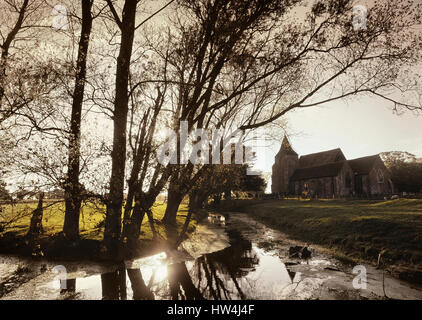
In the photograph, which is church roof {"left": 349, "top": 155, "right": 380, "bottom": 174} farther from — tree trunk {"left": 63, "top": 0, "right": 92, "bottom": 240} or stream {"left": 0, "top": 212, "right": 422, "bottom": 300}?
tree trunk {"left": 63, "top": 0, "right": 92, "bottom": 240}

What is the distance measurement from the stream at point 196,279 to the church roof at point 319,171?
51.3 m

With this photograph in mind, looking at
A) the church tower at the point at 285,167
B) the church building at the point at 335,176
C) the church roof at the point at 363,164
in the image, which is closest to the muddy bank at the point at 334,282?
the church building at the point at 335,176

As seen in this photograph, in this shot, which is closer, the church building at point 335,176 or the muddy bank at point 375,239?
the muddy bank at point 375,239

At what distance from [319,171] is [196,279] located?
60171 mm

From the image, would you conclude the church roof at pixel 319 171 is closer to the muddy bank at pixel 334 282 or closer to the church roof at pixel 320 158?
the church roof at pixel 320 158

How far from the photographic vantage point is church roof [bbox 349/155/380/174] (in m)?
60.8

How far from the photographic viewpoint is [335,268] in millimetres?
11203

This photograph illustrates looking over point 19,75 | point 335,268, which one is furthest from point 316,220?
point 19,75

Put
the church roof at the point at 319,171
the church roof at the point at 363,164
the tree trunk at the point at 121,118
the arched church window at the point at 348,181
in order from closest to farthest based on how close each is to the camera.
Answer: the tree trunk at the point at 121,118
the church roof at the point at 319,171
the arched church window at the point at 348,181
the church roof at the point at 363,164

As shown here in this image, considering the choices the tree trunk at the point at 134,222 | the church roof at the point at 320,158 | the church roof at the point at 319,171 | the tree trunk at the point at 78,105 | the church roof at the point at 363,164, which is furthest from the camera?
the church roof at the point at 320,158

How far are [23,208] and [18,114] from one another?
3518 mm

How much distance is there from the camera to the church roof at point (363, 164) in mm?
60850

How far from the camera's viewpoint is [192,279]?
9.79 meters

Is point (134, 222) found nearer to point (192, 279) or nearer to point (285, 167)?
point (192, 279)
